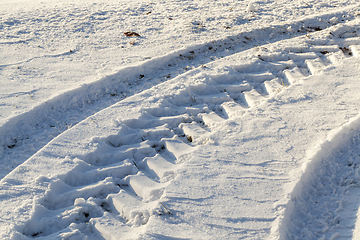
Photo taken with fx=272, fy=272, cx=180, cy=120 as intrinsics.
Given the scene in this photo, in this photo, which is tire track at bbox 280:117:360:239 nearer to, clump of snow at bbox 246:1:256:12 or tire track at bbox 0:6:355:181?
tire track at bbox 0:6:355:181

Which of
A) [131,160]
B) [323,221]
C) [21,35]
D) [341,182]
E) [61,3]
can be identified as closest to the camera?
[323,221]

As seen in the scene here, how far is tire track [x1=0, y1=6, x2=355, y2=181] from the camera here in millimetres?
2621

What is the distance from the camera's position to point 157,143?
2.48 metres

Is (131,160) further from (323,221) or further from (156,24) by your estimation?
(156,24)

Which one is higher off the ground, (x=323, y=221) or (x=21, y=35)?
(x=21, y=35)

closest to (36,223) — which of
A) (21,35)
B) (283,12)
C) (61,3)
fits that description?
(21,35)

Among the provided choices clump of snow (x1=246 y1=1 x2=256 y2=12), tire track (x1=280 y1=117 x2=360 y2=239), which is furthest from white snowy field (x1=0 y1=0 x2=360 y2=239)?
clump of snow (x1=246 y1=1 x2=256 y2=12)

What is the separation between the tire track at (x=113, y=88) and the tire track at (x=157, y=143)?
44 cm

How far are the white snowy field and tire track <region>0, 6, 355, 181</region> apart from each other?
16mm

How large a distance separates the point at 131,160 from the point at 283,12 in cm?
427

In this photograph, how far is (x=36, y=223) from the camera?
181cm

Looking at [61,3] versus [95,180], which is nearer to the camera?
[95,180]

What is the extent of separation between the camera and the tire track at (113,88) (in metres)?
2.62

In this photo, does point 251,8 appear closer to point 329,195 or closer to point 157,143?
point 157,143
